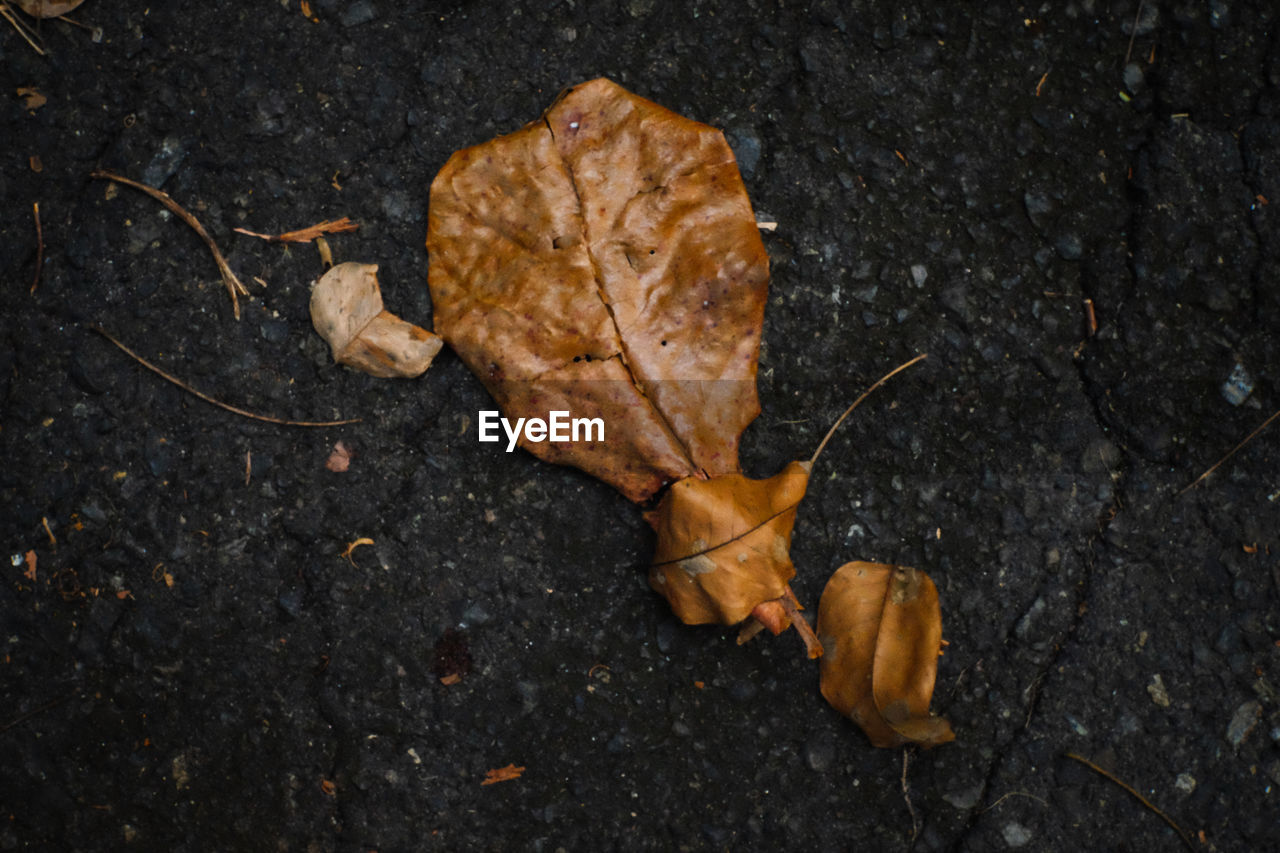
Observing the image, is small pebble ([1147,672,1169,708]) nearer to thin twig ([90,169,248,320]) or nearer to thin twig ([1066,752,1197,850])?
thin twig ([1066,752,1197,850])

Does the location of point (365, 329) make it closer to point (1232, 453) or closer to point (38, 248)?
point (38, 248)

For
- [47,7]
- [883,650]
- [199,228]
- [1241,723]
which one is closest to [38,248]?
[199,228]

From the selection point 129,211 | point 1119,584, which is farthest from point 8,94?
point 1119,584

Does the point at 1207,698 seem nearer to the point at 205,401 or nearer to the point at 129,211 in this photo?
the point at 205,401

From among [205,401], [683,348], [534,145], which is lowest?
[205,401]

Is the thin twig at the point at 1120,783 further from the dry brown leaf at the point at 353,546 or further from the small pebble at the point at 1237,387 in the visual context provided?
the dry brown leaf at the point at 353,546

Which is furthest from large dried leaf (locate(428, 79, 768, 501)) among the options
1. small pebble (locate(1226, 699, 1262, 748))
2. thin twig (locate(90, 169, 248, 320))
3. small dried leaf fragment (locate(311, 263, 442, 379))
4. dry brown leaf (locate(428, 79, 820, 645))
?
small pebble (locate(1226, 699, 1262, 748))

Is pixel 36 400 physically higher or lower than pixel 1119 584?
higher
